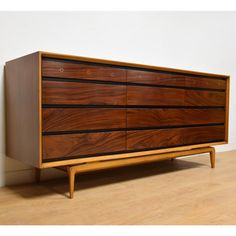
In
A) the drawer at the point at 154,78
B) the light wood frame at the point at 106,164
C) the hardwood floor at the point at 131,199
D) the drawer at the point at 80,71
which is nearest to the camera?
the hardwood floor at the point at 131,199

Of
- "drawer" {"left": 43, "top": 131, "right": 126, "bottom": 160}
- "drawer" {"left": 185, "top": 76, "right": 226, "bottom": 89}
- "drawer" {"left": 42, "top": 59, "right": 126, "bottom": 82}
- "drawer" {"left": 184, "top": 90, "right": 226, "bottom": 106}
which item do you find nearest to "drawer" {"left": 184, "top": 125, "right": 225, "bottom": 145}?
"drawer" {"left": 184, "top": 90, "right": 226, "bottom": 106}

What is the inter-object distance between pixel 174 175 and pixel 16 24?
1.48 m

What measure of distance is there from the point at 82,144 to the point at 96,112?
0.64ft

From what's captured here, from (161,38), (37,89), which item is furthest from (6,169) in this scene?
(161,38)

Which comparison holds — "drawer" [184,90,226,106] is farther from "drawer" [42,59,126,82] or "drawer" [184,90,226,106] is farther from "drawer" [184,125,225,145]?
"drawer" [42,59,126,82]

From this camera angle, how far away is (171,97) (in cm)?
200

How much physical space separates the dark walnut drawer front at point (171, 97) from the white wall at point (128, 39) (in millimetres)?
587

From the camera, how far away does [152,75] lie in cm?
188

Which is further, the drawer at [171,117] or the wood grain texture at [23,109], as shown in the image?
the drawer at [171,117]

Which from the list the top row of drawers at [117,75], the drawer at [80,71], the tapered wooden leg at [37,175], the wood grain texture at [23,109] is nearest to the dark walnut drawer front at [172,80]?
the top row of drawers at [117,75]

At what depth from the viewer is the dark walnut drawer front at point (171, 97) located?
181 cm

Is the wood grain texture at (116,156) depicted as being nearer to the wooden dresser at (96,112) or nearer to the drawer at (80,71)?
the wooden dresser at (96,112)

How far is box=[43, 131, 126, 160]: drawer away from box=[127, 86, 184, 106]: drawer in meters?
0.23
